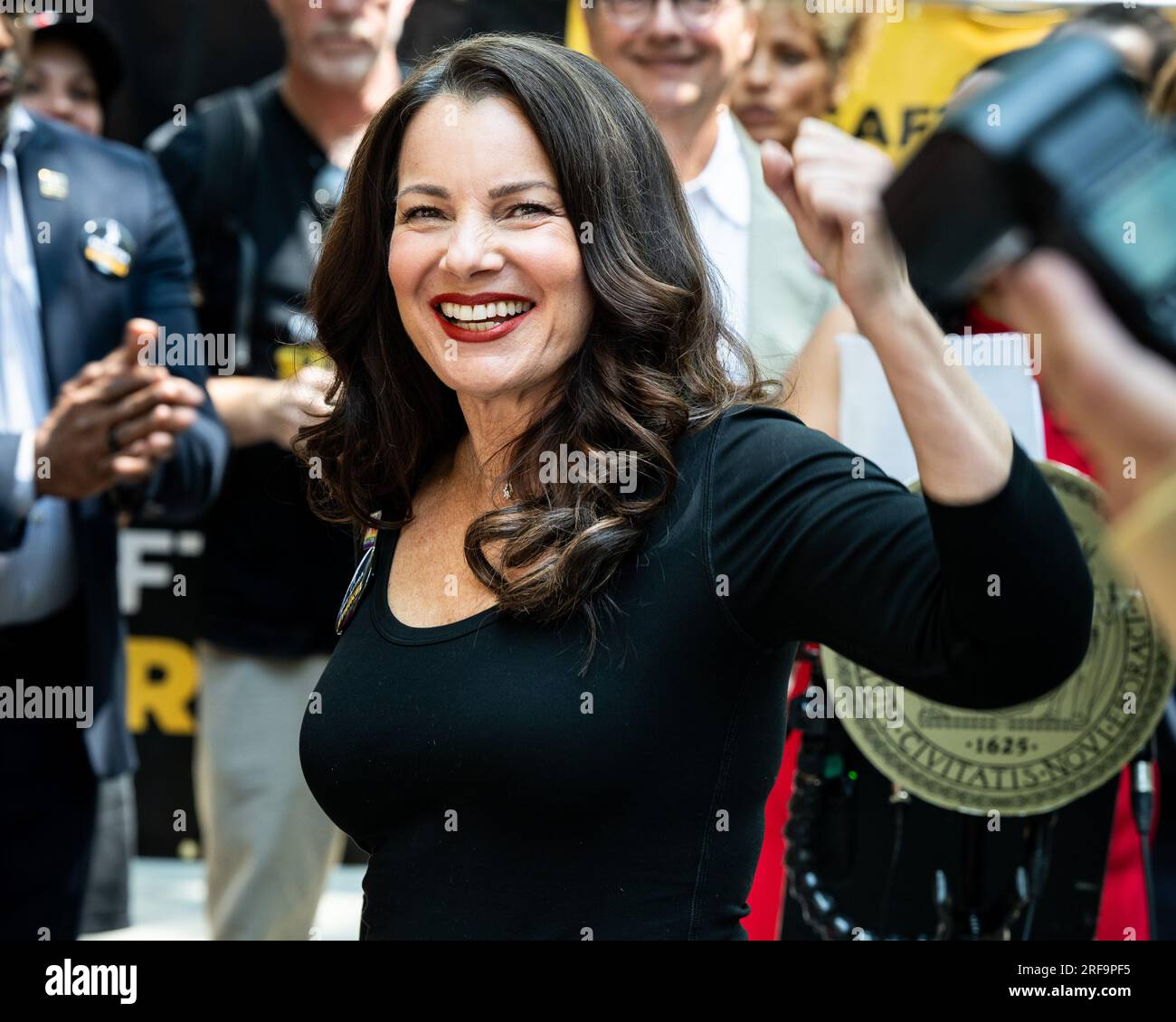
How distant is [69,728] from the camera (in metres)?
3.07

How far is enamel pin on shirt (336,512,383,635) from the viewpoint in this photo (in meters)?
1.82

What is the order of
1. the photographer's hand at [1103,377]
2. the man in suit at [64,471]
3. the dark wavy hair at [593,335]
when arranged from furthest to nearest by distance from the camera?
1. the man in suit at [64,471]
2. the dark wavy hair at [593,335]
3. the photographer's hand at [1103,377]

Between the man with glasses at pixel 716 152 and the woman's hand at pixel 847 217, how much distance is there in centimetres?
185

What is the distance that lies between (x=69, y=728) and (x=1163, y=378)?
290 cm

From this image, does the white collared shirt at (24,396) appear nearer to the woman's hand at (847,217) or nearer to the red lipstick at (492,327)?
the red lipstick at (492,327)

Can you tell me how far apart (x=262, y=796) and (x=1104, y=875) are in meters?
1.87

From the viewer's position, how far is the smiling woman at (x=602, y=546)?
4.02 feet

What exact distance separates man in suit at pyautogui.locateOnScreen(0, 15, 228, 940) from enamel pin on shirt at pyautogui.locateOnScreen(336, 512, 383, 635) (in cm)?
121

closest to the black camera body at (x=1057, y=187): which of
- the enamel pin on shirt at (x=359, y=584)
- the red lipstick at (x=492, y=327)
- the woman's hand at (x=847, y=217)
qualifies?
the woman's hand at (x=847, y=217)

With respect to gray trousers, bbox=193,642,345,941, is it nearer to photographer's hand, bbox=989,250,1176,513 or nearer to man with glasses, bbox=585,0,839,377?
man with glasses, bbox=585,0,839,377

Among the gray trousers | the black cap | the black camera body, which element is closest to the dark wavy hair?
the black camera body

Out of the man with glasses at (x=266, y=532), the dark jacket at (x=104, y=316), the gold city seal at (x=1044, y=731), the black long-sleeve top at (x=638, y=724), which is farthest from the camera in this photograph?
the man with glasses at (x=266, y=532)
